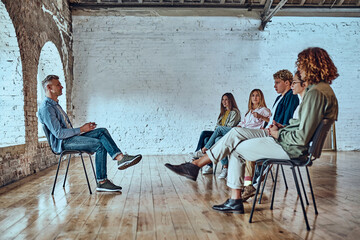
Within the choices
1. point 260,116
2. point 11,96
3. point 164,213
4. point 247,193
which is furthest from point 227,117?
point 11,96

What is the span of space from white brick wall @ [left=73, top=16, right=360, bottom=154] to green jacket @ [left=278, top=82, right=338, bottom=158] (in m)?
5.39

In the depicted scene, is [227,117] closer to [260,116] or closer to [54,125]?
[260,116]

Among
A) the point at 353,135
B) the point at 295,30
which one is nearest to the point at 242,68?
the point at 295,30

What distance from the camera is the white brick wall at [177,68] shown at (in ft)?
24.3

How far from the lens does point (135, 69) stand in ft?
24.3

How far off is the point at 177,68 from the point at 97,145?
4.50m

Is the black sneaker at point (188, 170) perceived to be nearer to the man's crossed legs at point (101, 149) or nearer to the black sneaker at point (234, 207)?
the black sneaker at point (234, 207)

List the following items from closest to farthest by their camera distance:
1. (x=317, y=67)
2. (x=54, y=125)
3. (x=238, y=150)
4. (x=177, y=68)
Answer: (x=317, y=67) < (x=238, y=150) < (x=54, y=125) < (x=177, y=68)

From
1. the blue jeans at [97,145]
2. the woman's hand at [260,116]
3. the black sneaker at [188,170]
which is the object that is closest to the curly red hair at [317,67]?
the black sneaker at [188,170]

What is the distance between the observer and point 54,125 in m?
3.21

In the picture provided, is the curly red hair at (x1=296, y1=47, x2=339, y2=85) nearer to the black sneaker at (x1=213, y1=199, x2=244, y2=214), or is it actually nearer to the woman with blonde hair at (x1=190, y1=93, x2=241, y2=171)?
the black sneaker at (x1=213, y1=199, x2=244, y2=214)

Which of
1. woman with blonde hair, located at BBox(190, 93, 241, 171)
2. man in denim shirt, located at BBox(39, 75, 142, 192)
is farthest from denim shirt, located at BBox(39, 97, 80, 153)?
woman with blonde hair, located at BBox(190, 93, 241, 171)

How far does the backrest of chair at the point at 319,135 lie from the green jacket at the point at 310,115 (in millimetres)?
27

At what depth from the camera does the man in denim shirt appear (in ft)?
10.6
